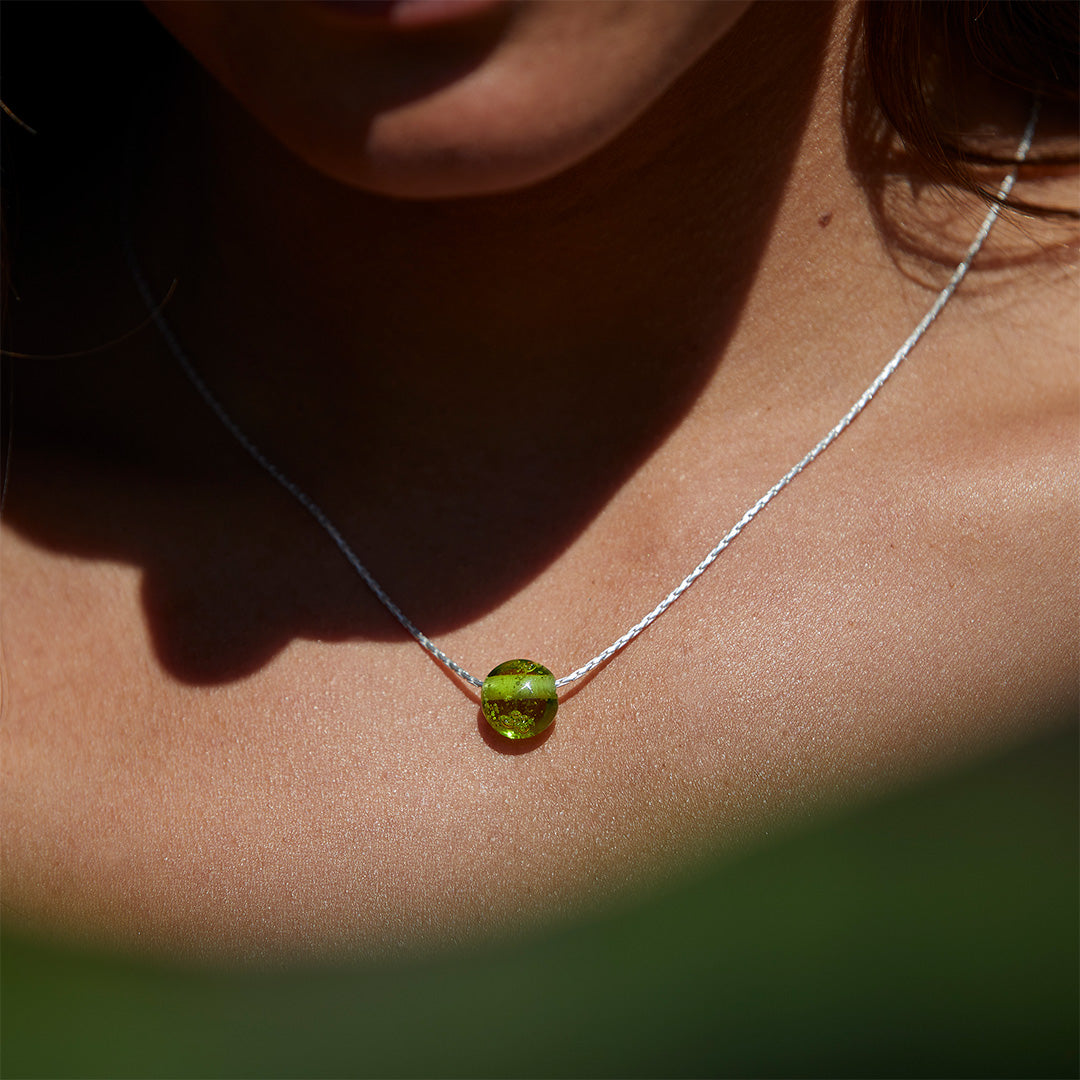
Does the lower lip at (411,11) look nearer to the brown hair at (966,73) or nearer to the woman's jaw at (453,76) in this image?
the woman's jaw at (453,76)

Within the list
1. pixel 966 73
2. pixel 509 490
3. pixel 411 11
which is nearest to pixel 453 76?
pixel 411 11

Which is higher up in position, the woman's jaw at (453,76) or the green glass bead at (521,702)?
the woman's jaw at (453,76)

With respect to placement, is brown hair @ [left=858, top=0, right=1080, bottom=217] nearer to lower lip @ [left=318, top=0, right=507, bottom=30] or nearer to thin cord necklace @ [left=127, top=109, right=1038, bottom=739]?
thin cord necklace @ [left=127, top=109, right=1038, bottom=739]

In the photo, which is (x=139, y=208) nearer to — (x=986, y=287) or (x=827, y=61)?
(x=827, y=61)

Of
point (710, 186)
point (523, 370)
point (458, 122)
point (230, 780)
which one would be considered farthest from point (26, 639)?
point (710, 186)

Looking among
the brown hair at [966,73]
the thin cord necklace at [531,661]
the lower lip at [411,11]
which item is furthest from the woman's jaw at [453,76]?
the thin cord necklace at [531,661]
